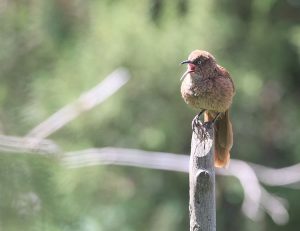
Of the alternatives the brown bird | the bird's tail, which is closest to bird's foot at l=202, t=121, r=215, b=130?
the brown bird

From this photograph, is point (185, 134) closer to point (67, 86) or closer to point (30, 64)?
point (67, 86)

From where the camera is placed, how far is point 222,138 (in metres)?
2.59

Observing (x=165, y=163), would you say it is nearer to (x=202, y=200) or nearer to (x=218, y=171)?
(x=218, y=171)

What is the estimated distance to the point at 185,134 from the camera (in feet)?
17.0

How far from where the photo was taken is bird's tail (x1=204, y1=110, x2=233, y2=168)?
251 centimetres

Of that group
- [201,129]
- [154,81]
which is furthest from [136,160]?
[201,129]

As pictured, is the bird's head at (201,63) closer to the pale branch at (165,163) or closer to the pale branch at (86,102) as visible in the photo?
the pale branch at (165,163)

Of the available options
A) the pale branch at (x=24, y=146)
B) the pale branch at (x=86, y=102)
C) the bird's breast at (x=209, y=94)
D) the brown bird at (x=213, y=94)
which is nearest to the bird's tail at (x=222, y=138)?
the brown bird at (x=213, y=94)

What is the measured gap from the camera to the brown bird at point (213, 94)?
2.48 meters

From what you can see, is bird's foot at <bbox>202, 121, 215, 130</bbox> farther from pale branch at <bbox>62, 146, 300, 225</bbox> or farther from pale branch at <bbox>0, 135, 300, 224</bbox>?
pale branch at <bbox>62, 146, 300, 225</bbox>

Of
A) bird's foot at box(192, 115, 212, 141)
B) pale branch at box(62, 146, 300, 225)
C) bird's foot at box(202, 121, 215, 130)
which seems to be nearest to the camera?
bird's foot at box(192, 115, 212, 141)

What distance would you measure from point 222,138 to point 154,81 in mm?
2412

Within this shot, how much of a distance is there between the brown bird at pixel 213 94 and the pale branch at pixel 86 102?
3.21 ft

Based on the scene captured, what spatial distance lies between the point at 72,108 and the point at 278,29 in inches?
79.8
